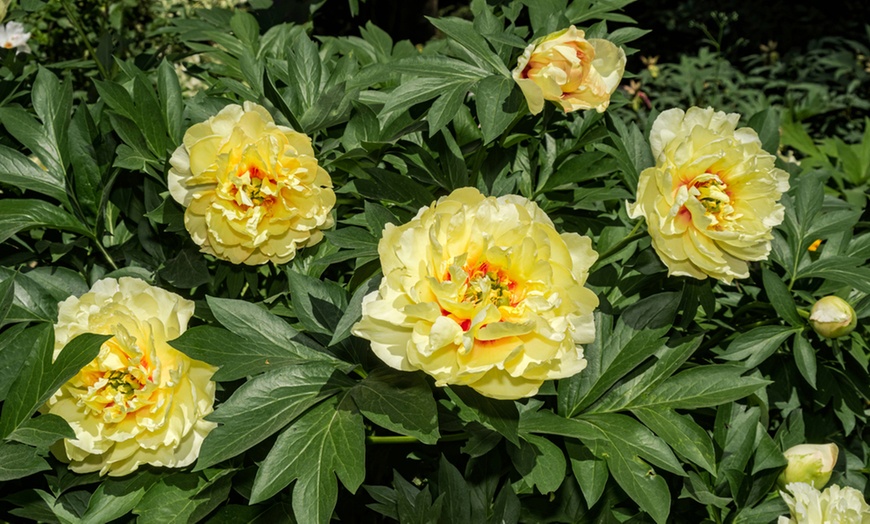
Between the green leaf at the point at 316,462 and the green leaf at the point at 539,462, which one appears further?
the green leaf at the point at 539,462

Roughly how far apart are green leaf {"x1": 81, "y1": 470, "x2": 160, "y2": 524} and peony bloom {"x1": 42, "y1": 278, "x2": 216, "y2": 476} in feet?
0.09

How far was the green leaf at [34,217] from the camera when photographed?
138 cm

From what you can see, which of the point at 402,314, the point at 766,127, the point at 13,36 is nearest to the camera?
the point at 402,314

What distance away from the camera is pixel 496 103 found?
4.38 feet

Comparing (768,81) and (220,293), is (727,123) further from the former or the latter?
(768,81)

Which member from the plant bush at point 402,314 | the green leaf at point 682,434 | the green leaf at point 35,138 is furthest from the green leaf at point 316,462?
the green leaf at point 35,138

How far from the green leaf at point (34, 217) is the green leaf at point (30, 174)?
24 millimetres

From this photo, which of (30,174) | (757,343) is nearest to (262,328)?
(30,174)

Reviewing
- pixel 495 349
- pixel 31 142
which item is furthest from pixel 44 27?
pixel 495 349

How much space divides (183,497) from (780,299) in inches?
39.7

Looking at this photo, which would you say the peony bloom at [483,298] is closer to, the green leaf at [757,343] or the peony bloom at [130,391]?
the peony bloom at [130,391]

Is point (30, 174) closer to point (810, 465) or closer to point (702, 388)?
point (702, 388)

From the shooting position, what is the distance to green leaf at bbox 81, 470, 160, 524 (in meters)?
1.21

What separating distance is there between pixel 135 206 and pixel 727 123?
973 millimetres
